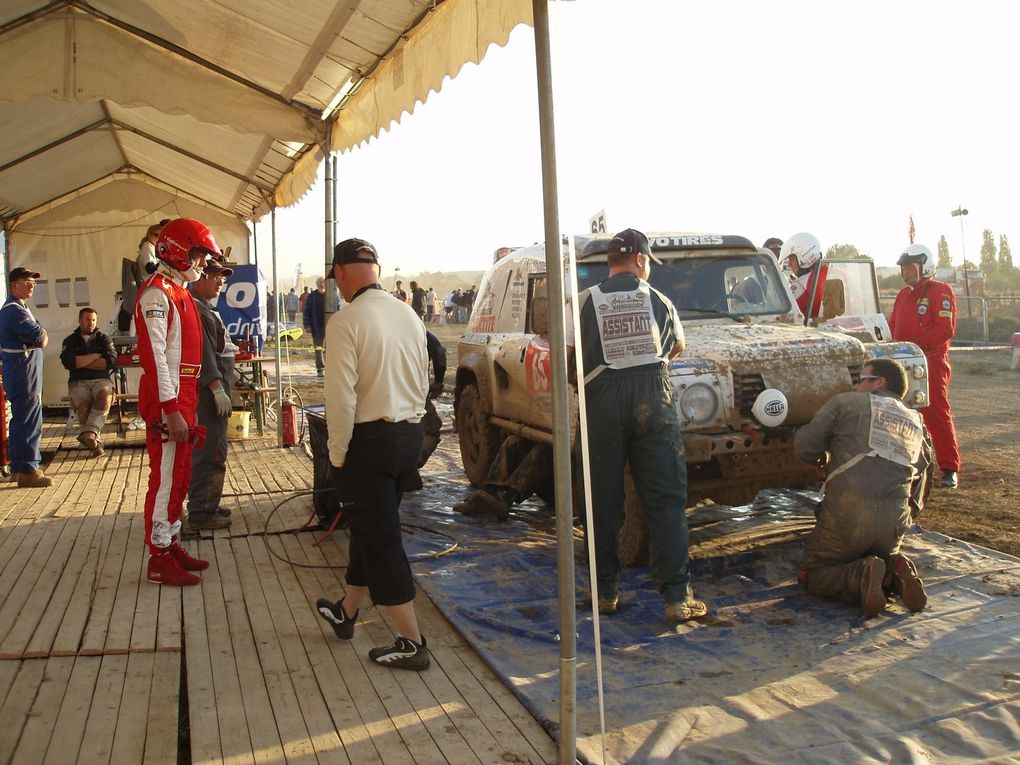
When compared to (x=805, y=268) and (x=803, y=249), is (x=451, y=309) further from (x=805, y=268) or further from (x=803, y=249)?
(x=805, y=268)

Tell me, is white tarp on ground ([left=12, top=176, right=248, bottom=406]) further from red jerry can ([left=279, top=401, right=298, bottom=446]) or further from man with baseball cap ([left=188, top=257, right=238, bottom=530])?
man with baseball cap ([left=188, top=257, right=238, bottom=530])

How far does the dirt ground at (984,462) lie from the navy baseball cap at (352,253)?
4646mm

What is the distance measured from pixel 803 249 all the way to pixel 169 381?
5898 mm

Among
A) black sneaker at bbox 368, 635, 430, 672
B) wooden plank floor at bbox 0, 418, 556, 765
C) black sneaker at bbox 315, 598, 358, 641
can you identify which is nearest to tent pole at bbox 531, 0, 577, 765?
wooden plank floor at bbox 0, 418, 556, 765

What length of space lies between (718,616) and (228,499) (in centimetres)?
457

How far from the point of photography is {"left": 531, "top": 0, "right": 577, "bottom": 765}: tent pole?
3.16 meters

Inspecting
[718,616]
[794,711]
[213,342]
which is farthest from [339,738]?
[213,342]

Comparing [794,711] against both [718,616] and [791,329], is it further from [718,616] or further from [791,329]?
[791,329]

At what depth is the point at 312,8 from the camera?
227 inches

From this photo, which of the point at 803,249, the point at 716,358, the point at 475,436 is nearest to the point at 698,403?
the point at 716,358

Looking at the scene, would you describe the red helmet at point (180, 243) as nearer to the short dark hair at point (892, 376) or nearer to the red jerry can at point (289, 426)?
the short dark hair at point (892, 376)

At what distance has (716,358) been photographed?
570 cm

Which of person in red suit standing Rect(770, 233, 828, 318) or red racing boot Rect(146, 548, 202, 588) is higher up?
person in red suit standing Rect(770, 233, 828, 318)

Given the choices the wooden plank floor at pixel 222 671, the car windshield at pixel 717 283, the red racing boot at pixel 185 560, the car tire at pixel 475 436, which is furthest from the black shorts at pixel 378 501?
the car tire at pixel 475 436
